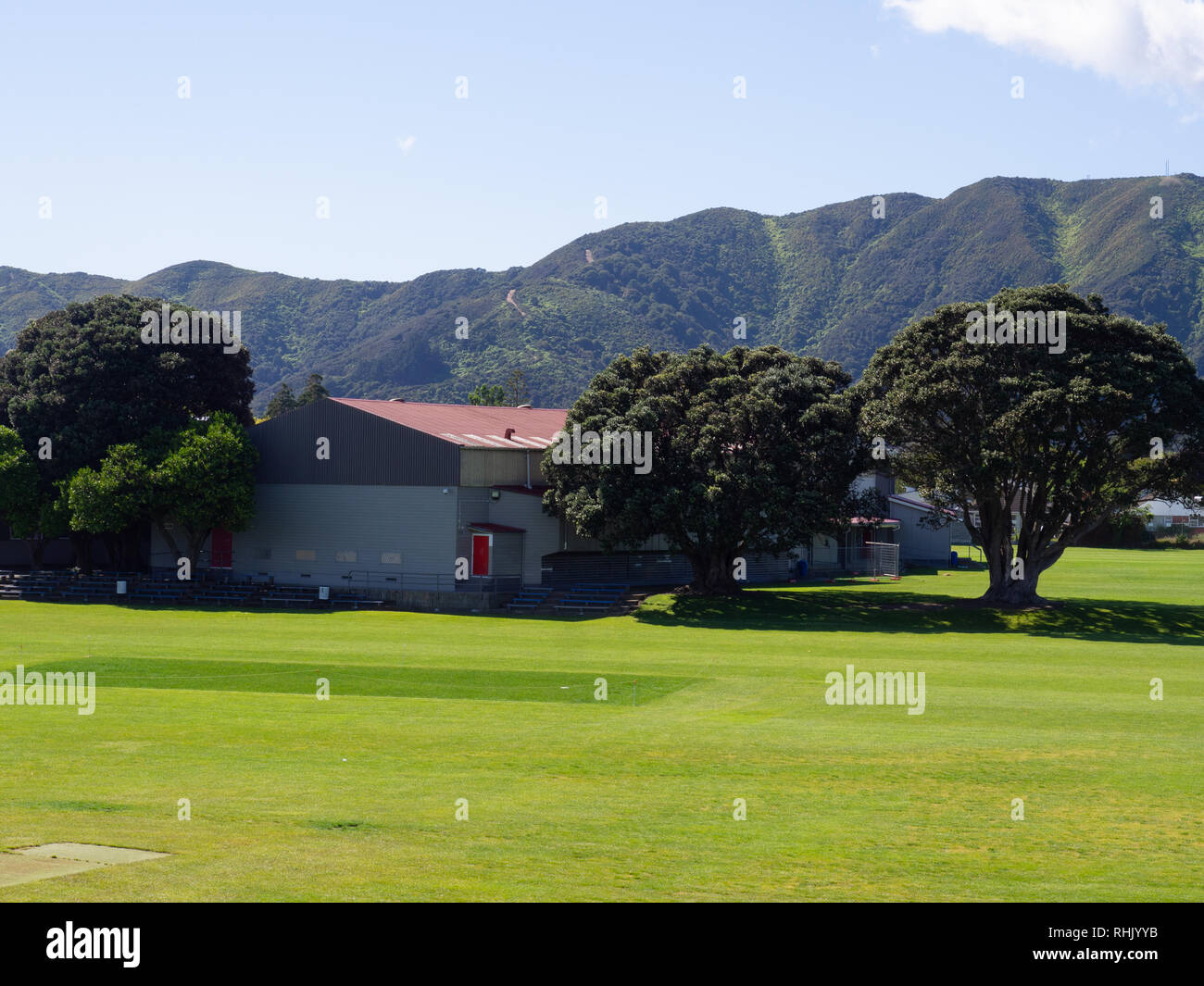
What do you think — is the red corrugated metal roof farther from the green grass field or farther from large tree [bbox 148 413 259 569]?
the green grass field

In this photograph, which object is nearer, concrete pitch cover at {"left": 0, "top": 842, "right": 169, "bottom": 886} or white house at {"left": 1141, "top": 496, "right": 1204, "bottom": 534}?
concrete pitch cover at {"left": 0, "top": 842, "right": 169, "bottom": 886}

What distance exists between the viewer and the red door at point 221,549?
7269 cm

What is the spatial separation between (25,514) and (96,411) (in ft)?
23.6

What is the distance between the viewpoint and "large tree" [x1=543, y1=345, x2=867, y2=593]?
57844mm

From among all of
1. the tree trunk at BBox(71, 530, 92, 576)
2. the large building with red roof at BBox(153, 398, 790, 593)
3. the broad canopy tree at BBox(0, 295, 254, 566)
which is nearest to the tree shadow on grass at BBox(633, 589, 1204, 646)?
the large building with red roof at BBox(153, 398, 790, 593)

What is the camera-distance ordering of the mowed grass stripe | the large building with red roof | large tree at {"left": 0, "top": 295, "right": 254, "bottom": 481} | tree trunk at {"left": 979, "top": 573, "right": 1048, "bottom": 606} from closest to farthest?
1. the mowed grass stripe
2. tree trunk at {"left": 979, "top": 573, "right": 1048, "bottom": 606}
3. the large building with red roof
4. large tree at {"left": 0, "top": 295, "right": 254, "bottom": 481}

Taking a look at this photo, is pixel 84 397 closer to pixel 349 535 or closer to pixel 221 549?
→ pixel 221 549

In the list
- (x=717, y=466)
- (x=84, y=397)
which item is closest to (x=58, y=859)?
(x=717, y=466)

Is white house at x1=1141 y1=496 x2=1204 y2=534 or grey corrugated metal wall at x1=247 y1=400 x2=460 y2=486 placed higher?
grey corrugated metal wall at x1=247 y1=400 x2=460 y2=486

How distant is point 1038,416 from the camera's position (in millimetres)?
51969

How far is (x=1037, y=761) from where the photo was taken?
2152 centimetres

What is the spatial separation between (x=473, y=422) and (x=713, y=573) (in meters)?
18.3

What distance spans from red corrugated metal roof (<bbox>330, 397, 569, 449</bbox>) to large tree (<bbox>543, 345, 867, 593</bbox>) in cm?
611

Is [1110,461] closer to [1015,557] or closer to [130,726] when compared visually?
[1015,557]
